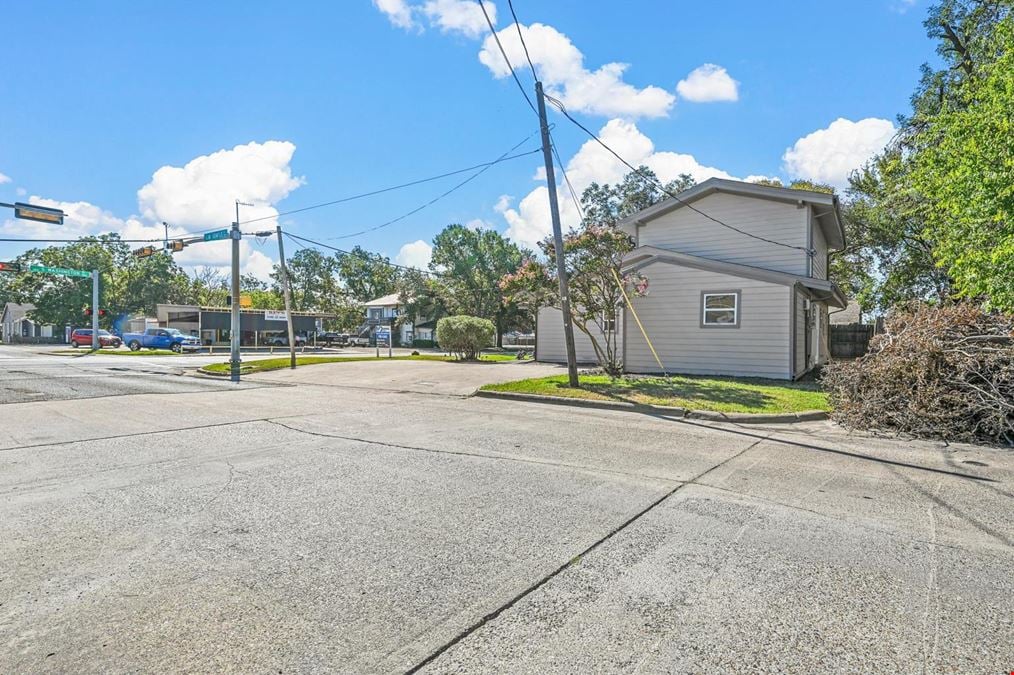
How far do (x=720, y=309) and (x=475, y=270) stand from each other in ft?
106

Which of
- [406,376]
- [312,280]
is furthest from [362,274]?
[406,376]

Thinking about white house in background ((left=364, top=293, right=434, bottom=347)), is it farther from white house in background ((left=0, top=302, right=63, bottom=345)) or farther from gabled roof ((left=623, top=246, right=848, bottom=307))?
gabled roof ((left=623, top=246, right=848, bottom=307))

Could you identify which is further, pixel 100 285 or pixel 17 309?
pixel 17 309

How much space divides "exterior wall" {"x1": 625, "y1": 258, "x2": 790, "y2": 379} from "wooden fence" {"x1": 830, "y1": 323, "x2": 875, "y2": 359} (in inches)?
435

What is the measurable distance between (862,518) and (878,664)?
2129 millimetres

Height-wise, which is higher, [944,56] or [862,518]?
[944,56]

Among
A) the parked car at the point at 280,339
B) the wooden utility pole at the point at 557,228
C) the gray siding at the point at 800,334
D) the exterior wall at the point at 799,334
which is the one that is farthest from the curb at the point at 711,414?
the parked car at the point at 280,339

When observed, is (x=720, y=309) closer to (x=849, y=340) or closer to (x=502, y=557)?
(x=849, y=340)

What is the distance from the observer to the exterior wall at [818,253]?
682 inches

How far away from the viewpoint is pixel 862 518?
4059 mm

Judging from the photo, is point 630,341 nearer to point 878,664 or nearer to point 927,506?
point 927,506

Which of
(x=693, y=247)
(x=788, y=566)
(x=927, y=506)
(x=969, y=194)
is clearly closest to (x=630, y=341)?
(x=693, y=247)

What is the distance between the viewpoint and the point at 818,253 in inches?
722

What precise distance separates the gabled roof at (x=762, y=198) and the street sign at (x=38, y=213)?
66.9 feet
